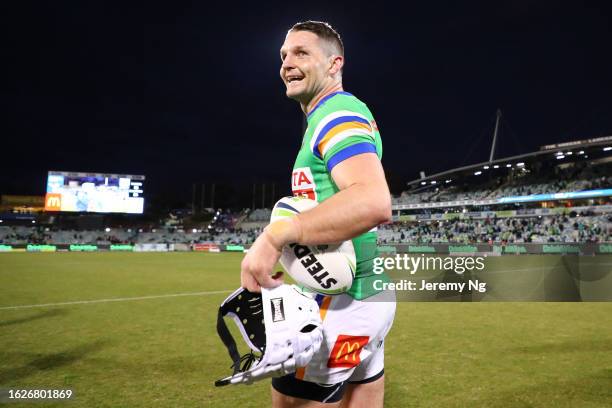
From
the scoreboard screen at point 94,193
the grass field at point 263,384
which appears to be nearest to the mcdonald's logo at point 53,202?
the scoreboard screen at point 94,193

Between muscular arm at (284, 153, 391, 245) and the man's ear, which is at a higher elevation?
the man's ear

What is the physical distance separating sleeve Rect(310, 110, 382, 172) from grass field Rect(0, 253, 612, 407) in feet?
13.0

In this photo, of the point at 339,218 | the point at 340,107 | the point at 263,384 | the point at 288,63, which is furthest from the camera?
the point at 263,384

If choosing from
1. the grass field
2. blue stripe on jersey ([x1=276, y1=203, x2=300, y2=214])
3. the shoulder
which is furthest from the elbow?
the grass field

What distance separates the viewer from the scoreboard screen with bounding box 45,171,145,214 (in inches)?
2034

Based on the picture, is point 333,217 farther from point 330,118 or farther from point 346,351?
point 346,351

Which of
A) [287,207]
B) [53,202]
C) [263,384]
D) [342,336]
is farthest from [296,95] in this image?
[53,202]

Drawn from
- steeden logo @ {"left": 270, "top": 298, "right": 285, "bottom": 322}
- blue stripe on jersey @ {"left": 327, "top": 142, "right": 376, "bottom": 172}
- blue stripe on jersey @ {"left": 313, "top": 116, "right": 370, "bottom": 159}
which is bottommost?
steeden logo @ {"left": 270, "top": 298, "right": 285, "bottom": 322}

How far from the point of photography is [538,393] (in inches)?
198

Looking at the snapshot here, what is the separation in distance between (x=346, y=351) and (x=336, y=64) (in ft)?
3.98

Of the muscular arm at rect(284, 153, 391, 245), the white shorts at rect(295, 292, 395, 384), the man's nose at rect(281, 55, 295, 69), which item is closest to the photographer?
the muscular arm at rect(284, 153, 391, 245)

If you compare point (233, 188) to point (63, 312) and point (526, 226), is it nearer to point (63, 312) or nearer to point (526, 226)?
point (526, 226)

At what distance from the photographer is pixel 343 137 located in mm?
1499

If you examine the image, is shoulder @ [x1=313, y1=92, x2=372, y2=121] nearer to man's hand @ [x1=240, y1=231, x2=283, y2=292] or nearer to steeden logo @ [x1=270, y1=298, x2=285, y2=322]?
man's hand @ [x1=240, y1=231, x2=283, y2=292]
